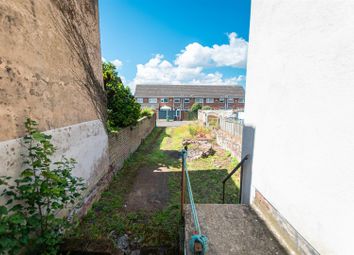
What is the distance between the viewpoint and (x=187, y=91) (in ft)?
130

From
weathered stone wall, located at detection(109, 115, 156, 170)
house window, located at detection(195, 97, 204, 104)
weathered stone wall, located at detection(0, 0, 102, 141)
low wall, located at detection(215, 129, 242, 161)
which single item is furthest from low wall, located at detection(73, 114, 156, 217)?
house window, located at detection(195, 97, 204, 104)

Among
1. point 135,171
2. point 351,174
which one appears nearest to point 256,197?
point 351,174

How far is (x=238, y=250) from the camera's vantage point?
7.66 feet

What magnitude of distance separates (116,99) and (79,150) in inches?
130

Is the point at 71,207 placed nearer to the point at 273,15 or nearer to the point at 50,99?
the point at 50,99

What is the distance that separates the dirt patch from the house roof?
106 ft

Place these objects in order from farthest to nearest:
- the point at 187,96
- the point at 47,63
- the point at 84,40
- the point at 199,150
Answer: the point at 187,96 → the point at 199,150 → the point at 84,40 → the point at 47,63

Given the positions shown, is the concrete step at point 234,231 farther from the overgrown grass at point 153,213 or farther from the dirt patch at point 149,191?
the dirt patch at point 149,191

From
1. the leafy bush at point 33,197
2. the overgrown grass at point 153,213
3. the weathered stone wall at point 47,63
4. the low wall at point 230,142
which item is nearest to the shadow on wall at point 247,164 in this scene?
the overgrown grass at point 153,213

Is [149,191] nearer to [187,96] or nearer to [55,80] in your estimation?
[55,80]

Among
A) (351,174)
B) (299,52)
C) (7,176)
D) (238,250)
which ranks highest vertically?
(299,52)

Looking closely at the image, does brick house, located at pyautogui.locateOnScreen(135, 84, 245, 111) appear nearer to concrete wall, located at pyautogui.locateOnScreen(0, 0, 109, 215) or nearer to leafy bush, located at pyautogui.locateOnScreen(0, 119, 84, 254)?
concrete wall, located at pyautogui.locateOnScreen(0, 0, 109, 215)

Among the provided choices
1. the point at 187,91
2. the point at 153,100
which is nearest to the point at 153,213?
the point at 153,100

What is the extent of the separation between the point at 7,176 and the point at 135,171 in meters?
4.98
